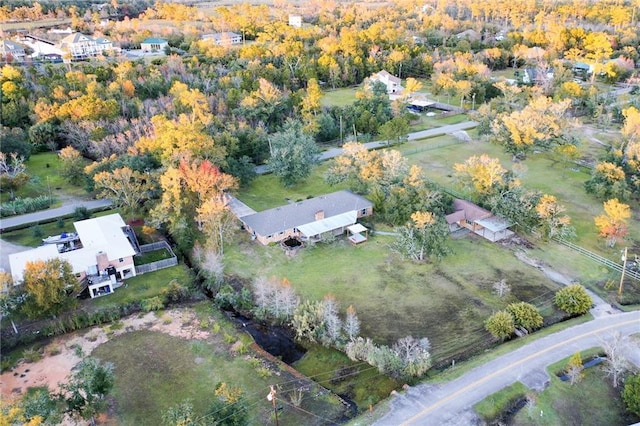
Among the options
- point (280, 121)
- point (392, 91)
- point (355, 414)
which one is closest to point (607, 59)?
point (392, 91)

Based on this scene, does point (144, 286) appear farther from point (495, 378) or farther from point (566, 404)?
point (566, 404)

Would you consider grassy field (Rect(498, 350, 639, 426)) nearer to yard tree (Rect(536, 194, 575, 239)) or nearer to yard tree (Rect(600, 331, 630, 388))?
yard tree (Rect(600, 331, 630, 388))

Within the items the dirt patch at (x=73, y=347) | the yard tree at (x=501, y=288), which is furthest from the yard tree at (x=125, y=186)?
the yard tree at (x=501, y=288)

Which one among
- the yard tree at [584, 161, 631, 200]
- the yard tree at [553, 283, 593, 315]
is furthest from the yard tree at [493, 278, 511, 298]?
the yard tree at [584, 161, 631, 200]

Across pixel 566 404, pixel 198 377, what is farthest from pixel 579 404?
pixel 198 377

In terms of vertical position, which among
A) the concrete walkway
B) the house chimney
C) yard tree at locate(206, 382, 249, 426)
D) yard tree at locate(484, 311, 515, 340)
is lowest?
the concrete walkway

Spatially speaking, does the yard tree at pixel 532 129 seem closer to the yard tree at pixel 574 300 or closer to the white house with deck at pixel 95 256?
the yard tree at pixel 574 300

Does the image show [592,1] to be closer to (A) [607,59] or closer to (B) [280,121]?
(A) [607,59]
